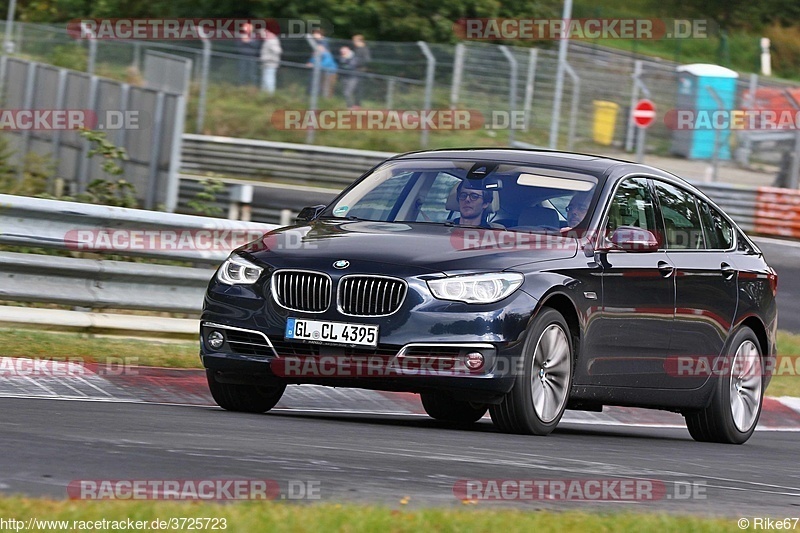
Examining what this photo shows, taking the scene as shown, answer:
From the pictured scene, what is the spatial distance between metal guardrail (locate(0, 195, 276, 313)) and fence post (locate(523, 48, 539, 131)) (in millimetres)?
17791

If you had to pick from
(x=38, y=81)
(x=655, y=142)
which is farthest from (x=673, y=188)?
(x=655, y=142)

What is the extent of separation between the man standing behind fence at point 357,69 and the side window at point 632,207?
68.0 ft

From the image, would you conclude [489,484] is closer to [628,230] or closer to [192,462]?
[192,462]

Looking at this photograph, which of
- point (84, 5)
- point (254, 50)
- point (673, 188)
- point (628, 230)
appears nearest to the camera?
point (628, 230)

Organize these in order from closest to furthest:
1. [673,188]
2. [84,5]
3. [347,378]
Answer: [347,378] → [673,188] → [84,5]

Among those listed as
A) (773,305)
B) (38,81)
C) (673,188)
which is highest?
(38,81)

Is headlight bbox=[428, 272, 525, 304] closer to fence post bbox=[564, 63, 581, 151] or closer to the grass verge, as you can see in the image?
the grass verge

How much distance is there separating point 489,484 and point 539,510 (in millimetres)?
549

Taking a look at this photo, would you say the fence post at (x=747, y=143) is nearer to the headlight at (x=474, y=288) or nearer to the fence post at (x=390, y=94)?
the fence post at (x=390, y=94)

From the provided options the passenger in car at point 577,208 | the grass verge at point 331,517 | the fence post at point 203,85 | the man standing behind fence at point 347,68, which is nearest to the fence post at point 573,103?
the man standing behind fence at point 347,68

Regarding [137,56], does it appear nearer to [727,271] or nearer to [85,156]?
[85,156]

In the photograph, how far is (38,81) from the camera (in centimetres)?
2402

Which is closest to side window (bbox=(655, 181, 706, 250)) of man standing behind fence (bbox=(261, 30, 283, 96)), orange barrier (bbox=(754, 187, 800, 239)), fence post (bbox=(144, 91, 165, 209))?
fence post (bbox=(144, 91, 165, 209))

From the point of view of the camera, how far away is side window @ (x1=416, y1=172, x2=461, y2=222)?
9.29 metres
